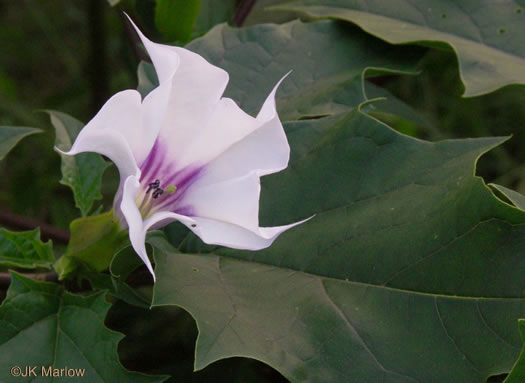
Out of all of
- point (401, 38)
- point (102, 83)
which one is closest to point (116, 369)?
point (401, 38)

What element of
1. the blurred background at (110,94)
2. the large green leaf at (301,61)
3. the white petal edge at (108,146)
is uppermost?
the white petal edge at (108,146)

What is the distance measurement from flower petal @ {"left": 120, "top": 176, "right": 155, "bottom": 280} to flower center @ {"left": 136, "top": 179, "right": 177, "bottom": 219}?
94 millimetres

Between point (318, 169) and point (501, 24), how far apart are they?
38 centimetres

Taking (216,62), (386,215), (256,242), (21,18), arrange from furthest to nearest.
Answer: (21,18) → (216,62) → (386,215) → (256,242)

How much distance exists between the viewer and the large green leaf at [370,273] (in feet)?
1.85

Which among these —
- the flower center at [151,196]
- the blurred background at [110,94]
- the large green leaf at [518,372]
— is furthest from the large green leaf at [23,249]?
the large green leaf at [518,372]

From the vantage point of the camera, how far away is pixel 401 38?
0.86 metres

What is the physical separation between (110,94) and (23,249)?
27.3 inches

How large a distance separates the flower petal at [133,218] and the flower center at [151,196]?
0.09 metres

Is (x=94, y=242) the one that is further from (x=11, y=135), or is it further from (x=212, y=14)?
(x=212, y=14)

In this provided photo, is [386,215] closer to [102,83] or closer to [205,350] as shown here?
[205,350]

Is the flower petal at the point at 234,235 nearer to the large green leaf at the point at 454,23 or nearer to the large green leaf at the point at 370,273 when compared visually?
the large green leaf at the point at 370,273

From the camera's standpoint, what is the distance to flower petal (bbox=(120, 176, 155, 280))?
0.49m

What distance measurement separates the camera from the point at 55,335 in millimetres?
663
